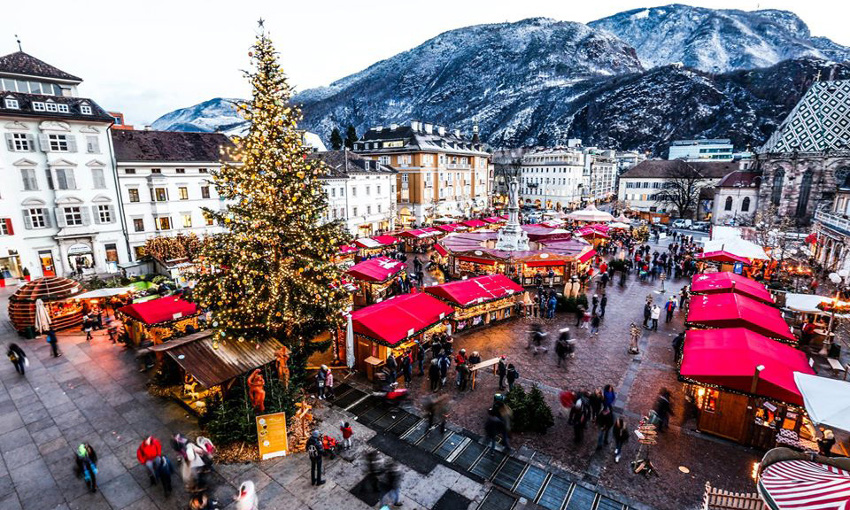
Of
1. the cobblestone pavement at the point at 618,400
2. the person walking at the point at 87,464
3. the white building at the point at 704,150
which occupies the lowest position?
the cobblestone pavement at the point at 618,400

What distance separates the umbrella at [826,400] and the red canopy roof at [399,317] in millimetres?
11105

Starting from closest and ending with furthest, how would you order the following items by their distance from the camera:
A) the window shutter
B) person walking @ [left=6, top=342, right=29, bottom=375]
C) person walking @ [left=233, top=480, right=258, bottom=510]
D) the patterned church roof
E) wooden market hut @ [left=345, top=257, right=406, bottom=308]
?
person walking @ [left=233, top=480, right=258, bottom=510] < person walking @ [left=6, top=342, right=29, bottom=375] < wooden market hut @ [left=345, top=257, right=406, bottom=308] < the window shutter < the patterned church roof

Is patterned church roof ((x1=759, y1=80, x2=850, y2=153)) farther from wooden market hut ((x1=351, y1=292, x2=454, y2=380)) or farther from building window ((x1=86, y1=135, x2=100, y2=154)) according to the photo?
building window ((x1=86, y1=135, x2=100, y2=154))

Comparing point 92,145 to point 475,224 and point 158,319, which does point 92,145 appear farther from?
point 475,224

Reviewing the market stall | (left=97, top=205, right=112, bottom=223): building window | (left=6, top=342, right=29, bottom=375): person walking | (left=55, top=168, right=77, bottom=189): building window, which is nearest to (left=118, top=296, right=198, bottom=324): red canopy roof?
(left=6, top=342, right=29, bottom=375): person walking

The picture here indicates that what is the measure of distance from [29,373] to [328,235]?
12956 mm

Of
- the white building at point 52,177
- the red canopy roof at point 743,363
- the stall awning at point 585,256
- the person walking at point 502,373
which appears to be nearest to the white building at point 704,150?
the stall awning at point 585,256

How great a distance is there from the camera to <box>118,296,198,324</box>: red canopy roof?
1555 cm

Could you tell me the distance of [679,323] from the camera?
20.2m

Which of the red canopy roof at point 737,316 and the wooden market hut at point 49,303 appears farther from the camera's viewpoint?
the wooden market hut at point 49,303

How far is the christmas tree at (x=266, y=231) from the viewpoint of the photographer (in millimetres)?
12188

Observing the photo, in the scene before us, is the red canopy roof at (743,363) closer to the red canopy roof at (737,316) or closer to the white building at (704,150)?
the red canopy roof at (737,316)

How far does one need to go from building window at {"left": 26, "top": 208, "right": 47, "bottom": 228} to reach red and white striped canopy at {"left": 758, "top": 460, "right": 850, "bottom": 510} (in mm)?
40461

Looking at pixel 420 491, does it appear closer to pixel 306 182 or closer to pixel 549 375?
pixel 549 375
